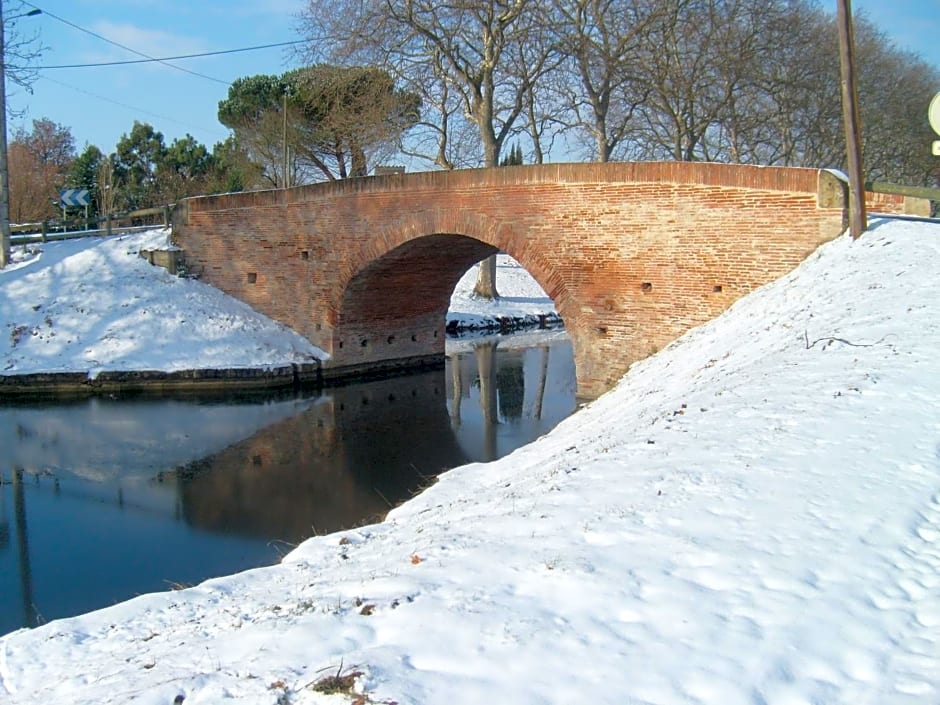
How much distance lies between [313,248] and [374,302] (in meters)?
1.74

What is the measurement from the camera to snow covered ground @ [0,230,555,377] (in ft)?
57.0

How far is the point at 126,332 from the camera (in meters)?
18.0

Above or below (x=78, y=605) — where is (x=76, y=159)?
above

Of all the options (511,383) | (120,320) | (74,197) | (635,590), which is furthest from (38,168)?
(635,590)

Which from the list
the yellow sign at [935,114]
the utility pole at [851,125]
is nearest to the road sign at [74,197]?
the utility pole at [851,125]

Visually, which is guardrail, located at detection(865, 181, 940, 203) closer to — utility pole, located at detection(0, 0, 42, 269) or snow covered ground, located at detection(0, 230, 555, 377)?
snow covered ground, located at detection(0, 230, 555, 377)

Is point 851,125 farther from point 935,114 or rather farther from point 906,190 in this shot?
point 935,114

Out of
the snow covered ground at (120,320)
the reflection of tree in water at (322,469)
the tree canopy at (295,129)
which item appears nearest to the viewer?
the reflection of tree in water at (322,469)

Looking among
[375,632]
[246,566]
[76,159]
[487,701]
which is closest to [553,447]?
[246,566]

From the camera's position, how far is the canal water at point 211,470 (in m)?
8.34

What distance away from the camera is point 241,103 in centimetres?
3516

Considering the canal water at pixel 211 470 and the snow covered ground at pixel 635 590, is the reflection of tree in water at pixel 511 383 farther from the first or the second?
the snow covered ground at pixel 635 590

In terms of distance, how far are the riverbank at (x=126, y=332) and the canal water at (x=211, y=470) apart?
2.71 feet

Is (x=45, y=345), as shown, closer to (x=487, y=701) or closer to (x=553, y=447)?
(x=553, y=447)
